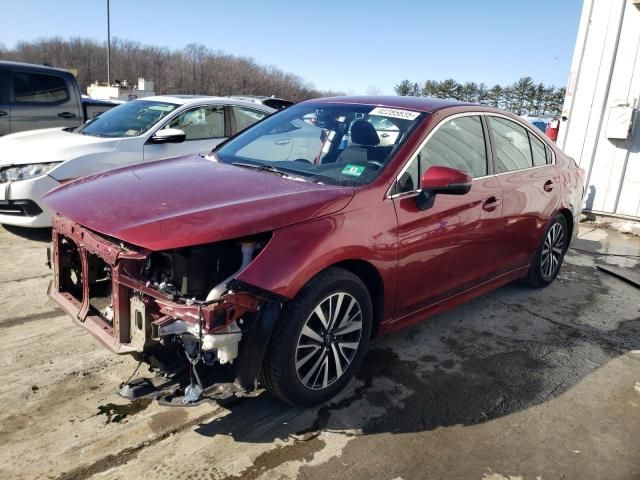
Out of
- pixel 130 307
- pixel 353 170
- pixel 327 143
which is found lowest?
pixel 130 307

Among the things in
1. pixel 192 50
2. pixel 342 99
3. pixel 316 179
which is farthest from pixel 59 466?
pixel 192 50

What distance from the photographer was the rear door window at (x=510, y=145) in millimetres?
3986

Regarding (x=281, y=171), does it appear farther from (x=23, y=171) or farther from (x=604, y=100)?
(x=604, y=100)

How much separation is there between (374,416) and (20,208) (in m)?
4.20

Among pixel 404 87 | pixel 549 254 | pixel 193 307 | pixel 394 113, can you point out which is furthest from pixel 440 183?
pixel 404 87

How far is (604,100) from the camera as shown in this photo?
8344mm

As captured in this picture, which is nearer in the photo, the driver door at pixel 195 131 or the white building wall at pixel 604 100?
the driver door at pixel 195 131

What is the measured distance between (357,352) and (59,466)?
62.8 inches

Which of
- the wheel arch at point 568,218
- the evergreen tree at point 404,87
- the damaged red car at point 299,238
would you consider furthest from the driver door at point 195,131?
the evergreen tree at point 404,87

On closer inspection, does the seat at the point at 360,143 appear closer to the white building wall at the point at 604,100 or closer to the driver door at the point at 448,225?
the driver door at the point at 448,225

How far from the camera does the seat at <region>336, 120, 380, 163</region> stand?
3.24 m

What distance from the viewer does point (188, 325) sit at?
2334mm

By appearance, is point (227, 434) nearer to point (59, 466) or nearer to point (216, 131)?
point (59, 466)

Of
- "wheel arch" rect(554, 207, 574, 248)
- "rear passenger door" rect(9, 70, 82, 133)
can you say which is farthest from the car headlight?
"wheel arch" rect(554, 207, 574, 248)
